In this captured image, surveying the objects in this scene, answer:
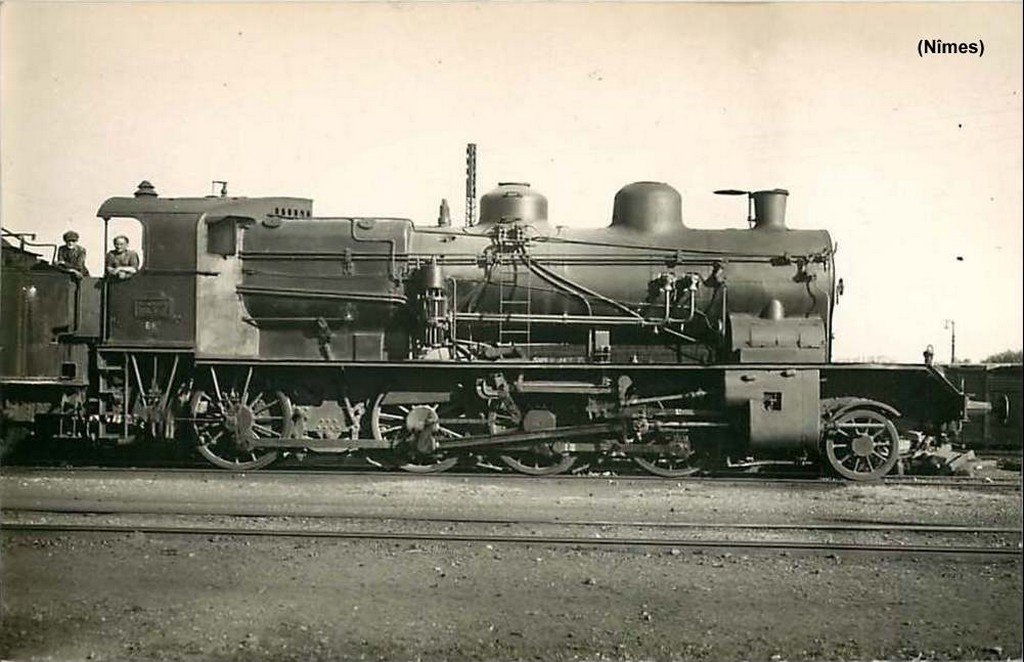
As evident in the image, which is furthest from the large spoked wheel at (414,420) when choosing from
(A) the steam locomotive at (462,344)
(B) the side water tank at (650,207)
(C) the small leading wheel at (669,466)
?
(B) the side water tank at (650,207)

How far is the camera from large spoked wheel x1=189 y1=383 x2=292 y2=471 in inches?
494

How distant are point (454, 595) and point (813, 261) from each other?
788 centimetres

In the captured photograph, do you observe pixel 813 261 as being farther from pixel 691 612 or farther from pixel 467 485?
pixel 691 612

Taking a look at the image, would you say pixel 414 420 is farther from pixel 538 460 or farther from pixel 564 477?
pixel 564 477

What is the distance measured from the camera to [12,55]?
343 inches

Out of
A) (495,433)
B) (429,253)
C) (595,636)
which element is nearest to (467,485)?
(495,433)

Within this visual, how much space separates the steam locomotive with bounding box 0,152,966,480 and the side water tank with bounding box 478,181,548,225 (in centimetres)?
2

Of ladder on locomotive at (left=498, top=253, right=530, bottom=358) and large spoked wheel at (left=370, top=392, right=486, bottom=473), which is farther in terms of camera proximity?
ladder on locomotive at (left=498, top=253, right=530, bottom=358)

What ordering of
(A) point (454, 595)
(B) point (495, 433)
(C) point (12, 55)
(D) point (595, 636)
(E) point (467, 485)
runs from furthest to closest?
(B) point (495, 433)
(E) point (467, 485)
(C) point (12, 55)
(A) point (454, 595)
(D) point (595, 636)

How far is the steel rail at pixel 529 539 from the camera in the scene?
28.0 feet

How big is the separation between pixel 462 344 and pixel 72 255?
5625 mm

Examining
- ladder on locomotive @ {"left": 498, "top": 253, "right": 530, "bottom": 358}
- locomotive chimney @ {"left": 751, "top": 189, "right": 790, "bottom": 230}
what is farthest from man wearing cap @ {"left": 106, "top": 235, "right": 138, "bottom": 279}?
locomotive chimney @ {"left": 751, "top": 189, "right": 790, "bottom": 230}

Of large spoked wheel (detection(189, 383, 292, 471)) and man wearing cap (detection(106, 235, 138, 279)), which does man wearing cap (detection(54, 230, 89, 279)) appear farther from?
large spoked wheel (detection(189, 383, 292, 471))

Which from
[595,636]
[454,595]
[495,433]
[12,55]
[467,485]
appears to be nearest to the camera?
[595,636]
